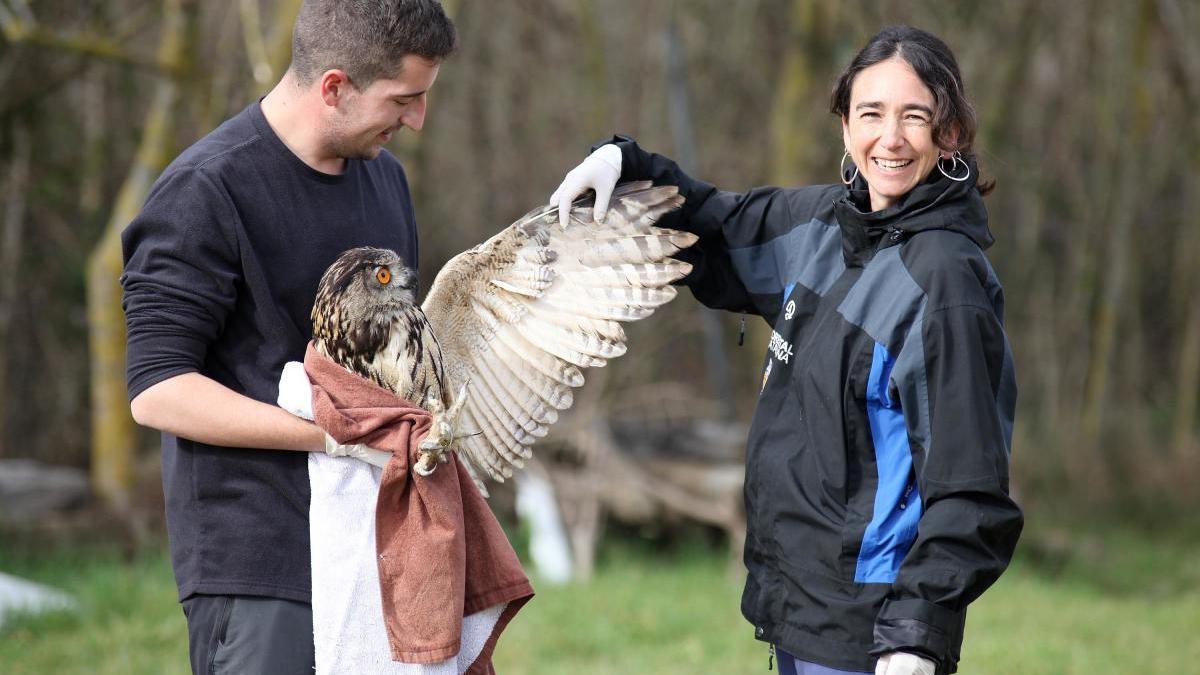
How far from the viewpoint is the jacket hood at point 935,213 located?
2.35 m

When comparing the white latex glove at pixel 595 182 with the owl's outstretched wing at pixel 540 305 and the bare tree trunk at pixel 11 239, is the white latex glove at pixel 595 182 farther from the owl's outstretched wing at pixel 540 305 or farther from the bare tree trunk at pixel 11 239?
the bare tree trunk at pixel 11 239

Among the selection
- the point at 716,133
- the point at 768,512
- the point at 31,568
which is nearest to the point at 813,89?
the point at 716,133

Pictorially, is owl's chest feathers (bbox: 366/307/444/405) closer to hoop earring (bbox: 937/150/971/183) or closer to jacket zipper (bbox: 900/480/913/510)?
jacket zipper (bbox: 900/480/913/510)

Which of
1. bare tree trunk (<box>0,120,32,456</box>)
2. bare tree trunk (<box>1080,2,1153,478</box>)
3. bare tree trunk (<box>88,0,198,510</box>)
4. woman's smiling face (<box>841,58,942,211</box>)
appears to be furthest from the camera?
bare tree trunk (<box>1080,2,1153,478</box>)

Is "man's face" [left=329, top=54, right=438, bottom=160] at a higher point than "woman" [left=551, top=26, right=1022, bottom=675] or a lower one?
higher

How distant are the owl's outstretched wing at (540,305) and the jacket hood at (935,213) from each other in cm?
48

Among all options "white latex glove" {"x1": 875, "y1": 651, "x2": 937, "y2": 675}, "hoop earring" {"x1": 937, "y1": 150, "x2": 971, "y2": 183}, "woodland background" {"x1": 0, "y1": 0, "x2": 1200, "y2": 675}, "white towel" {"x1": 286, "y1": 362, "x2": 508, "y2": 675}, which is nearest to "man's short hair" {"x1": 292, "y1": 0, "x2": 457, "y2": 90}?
"white towel" {"x1": 286, "y1": 362, "x2": 508, "y2": 675}

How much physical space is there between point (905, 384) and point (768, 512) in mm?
453

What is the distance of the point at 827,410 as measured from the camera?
7.83 feet

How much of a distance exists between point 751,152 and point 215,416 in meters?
9.60

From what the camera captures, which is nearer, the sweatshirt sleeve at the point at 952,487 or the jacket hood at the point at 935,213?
the sweatshirt sleeve at the point at 952,487

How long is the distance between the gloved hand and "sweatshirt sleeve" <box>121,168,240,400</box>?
0.56 feet

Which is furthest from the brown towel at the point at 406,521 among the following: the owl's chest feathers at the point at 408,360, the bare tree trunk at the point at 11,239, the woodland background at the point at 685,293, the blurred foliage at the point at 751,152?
the bare tree trunk at the point at 11,239

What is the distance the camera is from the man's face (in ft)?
7.64
